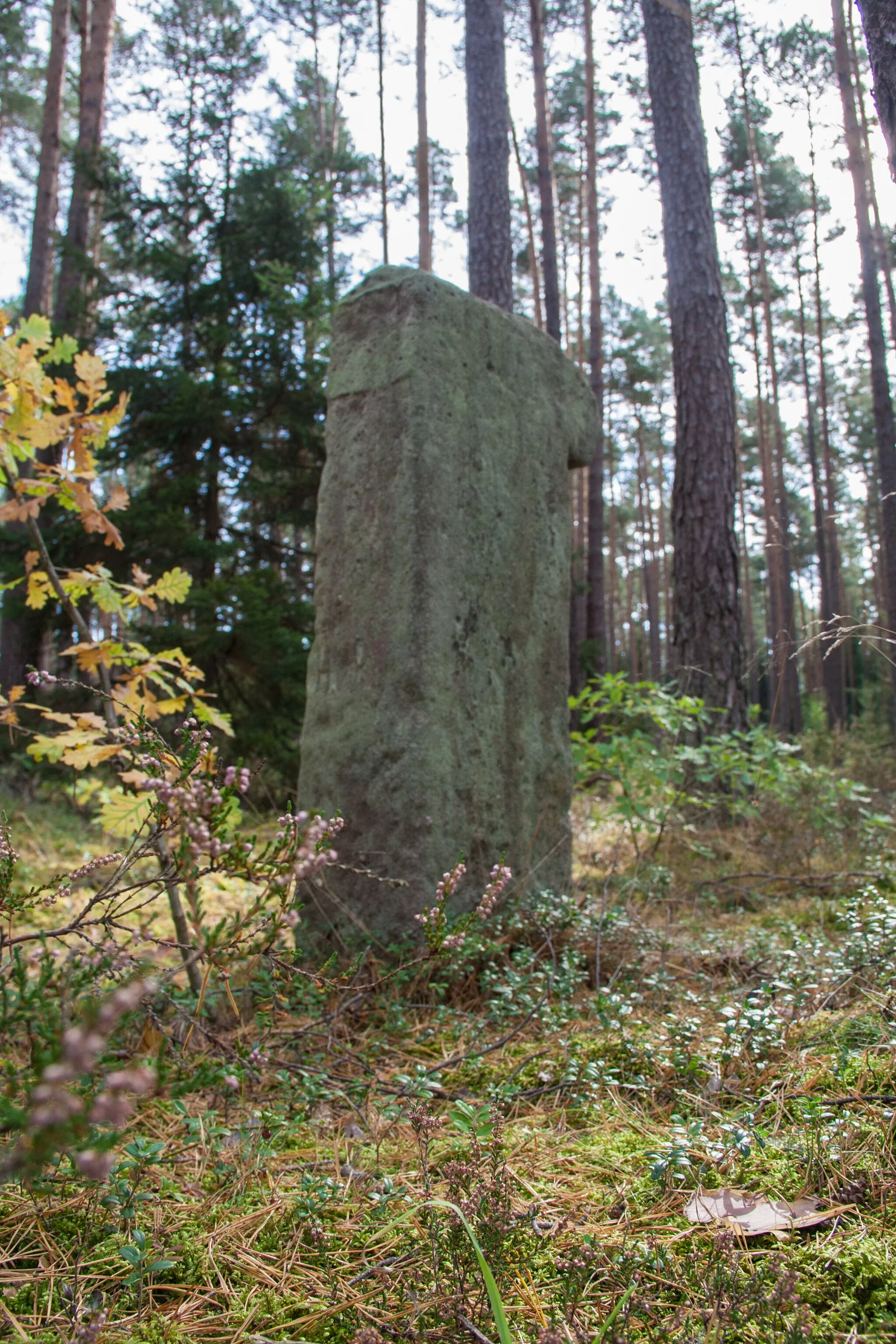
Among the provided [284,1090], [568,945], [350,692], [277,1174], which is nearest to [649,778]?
[568,945]

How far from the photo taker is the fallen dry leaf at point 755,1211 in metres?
1.29

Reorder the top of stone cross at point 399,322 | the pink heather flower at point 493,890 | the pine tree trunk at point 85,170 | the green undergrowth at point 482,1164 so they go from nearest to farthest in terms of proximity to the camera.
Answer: the green undergrowth at point 482,1164 < the pink heather flower at point 493,890 < the top of stone cross at point 399,322 < the pine tree trunk at point 85,170

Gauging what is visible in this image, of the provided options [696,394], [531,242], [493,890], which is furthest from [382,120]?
[493,890]

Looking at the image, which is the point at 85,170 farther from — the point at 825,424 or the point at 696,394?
the point at 825,424

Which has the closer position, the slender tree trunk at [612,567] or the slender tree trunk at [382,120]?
the slender tree trunk at [382,120]

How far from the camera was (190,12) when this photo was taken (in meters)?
9.72

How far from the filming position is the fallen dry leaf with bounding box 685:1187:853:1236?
1.29 metres

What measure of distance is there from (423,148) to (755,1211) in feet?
42.6

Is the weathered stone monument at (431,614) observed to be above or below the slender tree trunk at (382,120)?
below

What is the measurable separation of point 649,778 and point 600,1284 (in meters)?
3.16

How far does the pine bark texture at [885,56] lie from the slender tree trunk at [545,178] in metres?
9.80

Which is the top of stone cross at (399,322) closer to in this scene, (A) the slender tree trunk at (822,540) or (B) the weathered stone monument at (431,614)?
(B) the weathered stone monument at (431,614)

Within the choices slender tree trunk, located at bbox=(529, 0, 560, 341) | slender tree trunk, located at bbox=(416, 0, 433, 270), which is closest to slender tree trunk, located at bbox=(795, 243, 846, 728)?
slender tree trunk, located at bbox=(529, 0, 560, 341)

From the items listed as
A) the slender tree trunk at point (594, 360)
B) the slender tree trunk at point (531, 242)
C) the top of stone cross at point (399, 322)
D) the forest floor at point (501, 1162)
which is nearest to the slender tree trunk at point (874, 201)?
the slender tree trunk at point (594, 360)
